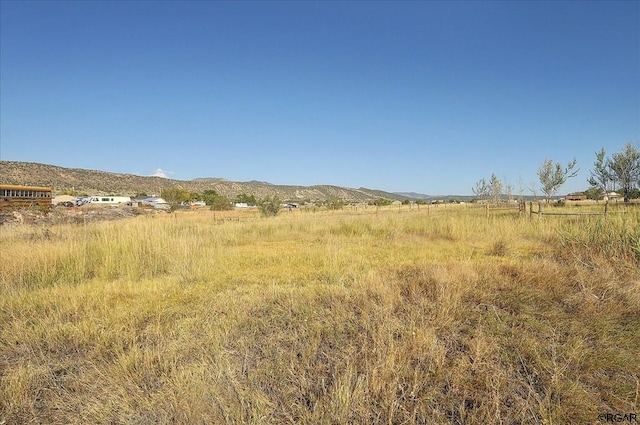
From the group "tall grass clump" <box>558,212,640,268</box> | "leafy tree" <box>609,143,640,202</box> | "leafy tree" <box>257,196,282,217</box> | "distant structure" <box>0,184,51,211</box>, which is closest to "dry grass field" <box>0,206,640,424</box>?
"tall grass clump" <box>558,212,640,268</box>

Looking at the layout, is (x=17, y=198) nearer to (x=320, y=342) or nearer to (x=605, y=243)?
(x=320, y=342)

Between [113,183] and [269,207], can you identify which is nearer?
[269,207]

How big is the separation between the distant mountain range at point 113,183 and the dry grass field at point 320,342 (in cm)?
3848

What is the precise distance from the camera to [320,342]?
10.4 ft

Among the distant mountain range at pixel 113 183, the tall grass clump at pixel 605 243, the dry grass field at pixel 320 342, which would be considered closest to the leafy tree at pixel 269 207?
the distant mountain range at pixel 113 183

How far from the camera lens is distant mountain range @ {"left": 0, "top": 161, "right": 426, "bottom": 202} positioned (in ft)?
211

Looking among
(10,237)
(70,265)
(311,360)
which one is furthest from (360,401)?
(10,237)

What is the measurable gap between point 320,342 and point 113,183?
10383 cm

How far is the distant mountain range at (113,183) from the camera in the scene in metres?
64.2

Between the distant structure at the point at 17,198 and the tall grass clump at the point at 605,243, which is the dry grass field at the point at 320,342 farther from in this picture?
the distant structure at the point at 17,198

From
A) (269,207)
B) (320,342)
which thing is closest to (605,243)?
(320,342)

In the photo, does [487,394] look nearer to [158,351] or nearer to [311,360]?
[311,360]

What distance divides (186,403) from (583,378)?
2977 mm

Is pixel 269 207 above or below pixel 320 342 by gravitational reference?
above
